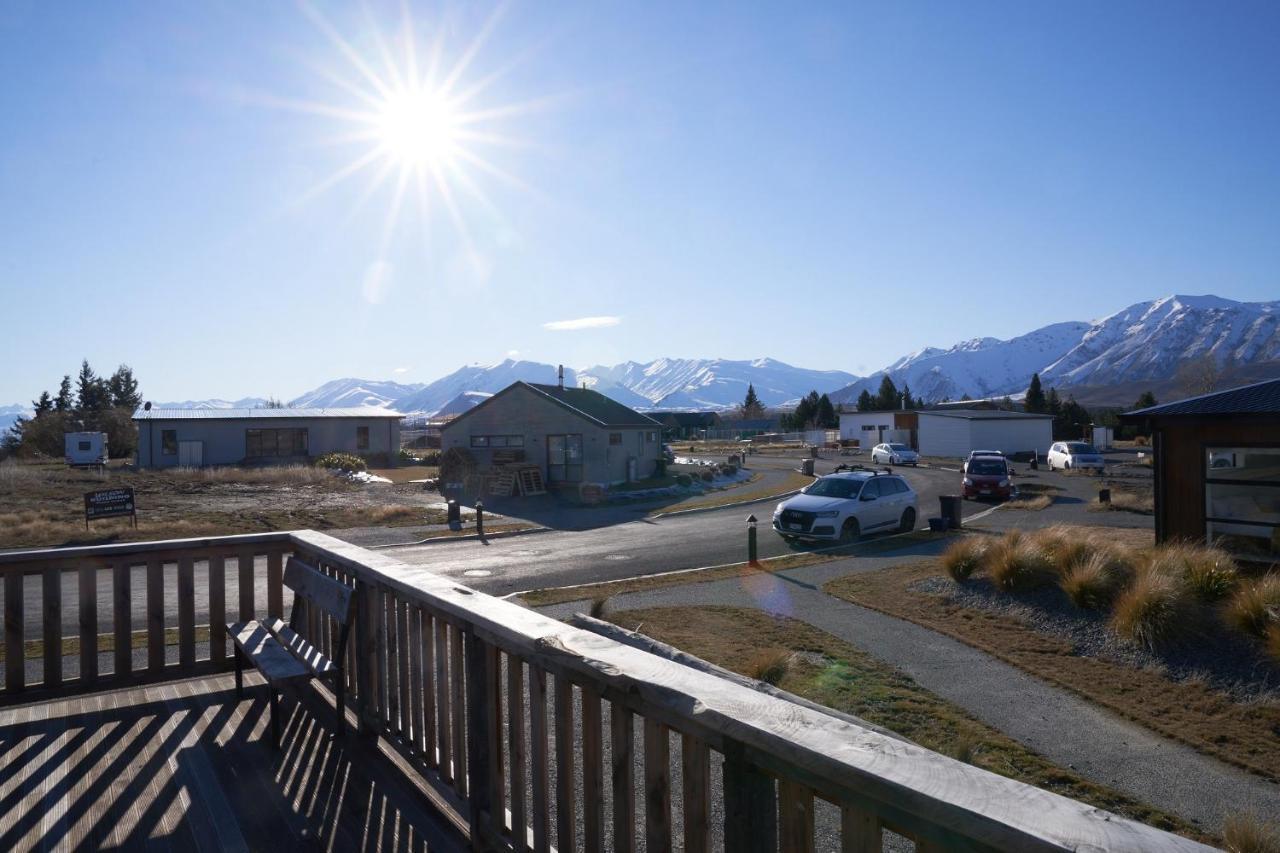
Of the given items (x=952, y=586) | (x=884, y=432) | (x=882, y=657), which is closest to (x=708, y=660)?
(x=882, y=657)

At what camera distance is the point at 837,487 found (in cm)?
1964

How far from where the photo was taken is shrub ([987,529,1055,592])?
37.6 feet

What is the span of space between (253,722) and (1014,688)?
21.8 ft

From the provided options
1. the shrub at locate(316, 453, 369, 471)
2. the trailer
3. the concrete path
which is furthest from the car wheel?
the trailer

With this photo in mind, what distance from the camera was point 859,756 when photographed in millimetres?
1782

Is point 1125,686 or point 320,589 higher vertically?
point 320,589

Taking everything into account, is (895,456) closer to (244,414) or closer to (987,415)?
(987,415)

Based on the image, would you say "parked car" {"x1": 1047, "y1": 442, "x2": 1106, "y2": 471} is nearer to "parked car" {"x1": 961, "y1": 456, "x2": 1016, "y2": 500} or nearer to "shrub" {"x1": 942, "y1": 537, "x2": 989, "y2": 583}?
"parked car" {"x1": 961, "y1": 456, "x2": 1016, "y2": 500}

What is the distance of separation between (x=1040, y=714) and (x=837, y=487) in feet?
40.5

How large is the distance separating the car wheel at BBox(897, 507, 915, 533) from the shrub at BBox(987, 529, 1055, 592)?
8.08 metres

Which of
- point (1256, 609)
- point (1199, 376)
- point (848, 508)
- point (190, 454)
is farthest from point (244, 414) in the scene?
point (1199, 376)

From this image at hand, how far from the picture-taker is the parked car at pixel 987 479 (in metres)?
29.0

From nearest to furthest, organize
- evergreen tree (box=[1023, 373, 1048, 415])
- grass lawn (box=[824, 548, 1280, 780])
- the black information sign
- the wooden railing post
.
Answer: the wooden railing post < grass lawn (box=[824, 548, 1280, 780]) < the black information sign < evergreen tree (box=[1023, 373, 1048, 415])

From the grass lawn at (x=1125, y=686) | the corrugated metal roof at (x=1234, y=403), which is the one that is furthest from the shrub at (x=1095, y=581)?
the corrugated metal roof at (x=1234, y=403)
